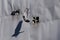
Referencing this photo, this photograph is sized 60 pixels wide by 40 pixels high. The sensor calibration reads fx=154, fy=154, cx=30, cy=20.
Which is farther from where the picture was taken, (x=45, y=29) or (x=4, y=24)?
(x=4, y=24)

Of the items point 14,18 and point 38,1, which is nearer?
point 38,1

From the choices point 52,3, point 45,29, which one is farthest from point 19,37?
point 52,3

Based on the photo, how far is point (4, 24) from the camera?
3.62 ft

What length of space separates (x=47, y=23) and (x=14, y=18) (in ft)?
0.86

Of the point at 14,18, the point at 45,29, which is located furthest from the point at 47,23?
the point at 14,18

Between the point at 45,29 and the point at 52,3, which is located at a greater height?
the point at 52,3

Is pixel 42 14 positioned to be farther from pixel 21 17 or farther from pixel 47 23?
pixel 21 17

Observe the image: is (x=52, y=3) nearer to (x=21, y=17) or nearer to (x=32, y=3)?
(x=32, y=3)

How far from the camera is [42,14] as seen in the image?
2.99ft

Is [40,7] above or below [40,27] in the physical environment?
above

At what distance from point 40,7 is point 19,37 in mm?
257

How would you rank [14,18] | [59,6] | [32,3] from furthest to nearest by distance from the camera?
1. [14,18]
2. [32,3]
3. [59,6]

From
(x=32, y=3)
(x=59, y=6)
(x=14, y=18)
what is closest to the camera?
(x=59, y=6)

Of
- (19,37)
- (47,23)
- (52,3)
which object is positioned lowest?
(19,37)
